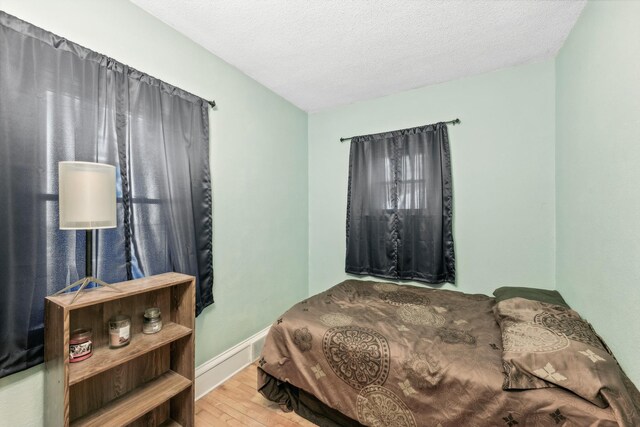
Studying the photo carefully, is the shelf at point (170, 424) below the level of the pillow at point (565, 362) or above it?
below

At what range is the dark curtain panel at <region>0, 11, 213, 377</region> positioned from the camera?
1153 mm

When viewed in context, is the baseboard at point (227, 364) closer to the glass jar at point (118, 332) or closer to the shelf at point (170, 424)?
the shelf at point (170, 424)

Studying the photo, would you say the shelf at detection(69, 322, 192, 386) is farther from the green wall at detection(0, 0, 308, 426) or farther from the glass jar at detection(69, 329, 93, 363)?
the green wall at detection(0, 0, 308, 426)

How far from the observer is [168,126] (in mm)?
1776

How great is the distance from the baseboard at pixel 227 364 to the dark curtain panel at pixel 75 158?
0.52m

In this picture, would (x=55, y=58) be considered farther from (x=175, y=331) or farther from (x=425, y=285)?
(x=425, y=285)

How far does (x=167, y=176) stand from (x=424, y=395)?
1.98m

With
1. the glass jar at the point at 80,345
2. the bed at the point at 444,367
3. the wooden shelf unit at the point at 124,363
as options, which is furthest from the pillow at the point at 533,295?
the glass jar at the point at 80,345

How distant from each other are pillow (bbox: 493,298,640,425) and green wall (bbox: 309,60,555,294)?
94cm

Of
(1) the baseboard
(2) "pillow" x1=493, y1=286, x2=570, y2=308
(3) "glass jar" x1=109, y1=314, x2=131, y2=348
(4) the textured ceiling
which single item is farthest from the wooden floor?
(4) the textured ceiling

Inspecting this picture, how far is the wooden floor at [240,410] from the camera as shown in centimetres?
169

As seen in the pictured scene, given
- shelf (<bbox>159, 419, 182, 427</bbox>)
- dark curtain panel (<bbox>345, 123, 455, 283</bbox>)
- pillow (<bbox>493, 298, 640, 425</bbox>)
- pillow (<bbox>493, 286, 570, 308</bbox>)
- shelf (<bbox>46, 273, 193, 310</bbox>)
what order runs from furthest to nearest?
dark curtain panel (<bbox>345, 123, 455, 283</bbox>), pillow (<bbox>493, 286, 570, 308</bbox>), shelf (<bbox>159, 419, 182, 427</bbox>), shelf (<bbox>46, 273, 193, 310</bbox>), pillow (<bbox>493, 298, 640, 425</bbox>)

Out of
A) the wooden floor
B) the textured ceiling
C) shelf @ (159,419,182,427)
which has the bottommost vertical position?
the wooden floor

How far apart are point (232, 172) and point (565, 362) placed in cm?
239
